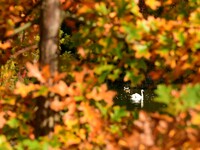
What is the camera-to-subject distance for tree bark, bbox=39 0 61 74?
4.09 metres

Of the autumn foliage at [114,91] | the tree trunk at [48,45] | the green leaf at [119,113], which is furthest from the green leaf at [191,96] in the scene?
the tree trunk at [48,45]

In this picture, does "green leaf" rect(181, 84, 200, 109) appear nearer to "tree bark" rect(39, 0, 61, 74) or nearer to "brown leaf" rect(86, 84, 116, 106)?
"brown leaf" rect(86, 84, 116, 106)

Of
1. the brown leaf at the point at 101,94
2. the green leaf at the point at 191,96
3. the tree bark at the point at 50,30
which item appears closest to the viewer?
the green leaf at the point at 191,96

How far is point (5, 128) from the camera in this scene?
4.06 m

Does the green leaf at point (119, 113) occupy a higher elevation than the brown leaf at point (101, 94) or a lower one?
lower

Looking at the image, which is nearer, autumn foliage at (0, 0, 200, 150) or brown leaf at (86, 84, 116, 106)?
autumn foliage at (0, 0, 200, 150)

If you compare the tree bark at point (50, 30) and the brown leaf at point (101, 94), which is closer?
the brown leaf at point (101, 94)

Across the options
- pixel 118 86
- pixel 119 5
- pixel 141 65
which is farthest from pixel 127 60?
A: pixel 118 86

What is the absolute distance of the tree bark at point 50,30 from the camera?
4.09 metres

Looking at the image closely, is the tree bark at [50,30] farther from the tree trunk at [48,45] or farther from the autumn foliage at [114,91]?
the autumn foliage at [114,91]

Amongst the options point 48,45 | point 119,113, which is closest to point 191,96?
point 119,113

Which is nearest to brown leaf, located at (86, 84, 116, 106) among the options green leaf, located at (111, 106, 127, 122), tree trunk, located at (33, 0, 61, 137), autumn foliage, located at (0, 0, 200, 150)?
autumn foliage, located at (0, 0, 200, 150)

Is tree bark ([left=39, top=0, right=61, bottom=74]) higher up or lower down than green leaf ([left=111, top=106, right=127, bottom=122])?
higher up

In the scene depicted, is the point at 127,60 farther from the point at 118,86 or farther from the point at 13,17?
the point at 118,86
